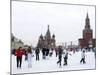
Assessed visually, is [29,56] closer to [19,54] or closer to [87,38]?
[19,54]

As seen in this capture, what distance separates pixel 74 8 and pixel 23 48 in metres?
0.77

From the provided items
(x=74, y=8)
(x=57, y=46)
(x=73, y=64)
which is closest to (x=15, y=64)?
(x=57, y=46)

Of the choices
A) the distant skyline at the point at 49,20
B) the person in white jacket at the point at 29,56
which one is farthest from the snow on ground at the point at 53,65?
the distant skyline at the point at 49,20

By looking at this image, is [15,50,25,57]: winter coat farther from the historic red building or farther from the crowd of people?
the historic red building

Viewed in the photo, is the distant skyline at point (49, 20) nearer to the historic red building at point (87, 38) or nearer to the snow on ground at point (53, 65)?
the historic red building at point (87, 38)

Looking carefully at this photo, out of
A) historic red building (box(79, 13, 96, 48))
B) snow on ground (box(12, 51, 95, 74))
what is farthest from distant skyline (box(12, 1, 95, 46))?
snow on ground (box(12, 51, 95, 74))

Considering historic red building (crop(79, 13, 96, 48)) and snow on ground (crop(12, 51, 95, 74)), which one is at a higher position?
historic red building (crop(79, 13, 96, 48))

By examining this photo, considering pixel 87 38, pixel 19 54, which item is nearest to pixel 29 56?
pixel 19 54

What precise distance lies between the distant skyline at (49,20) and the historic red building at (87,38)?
4cm

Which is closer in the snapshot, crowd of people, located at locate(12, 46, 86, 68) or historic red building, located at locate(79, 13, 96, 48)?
crowd of people, located at locate(12, 46, 86, 68)

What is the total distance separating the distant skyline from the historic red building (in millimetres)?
42

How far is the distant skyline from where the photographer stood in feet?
7.98

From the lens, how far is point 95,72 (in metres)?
2.76

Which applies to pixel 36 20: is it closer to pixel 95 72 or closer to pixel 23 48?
pixel 23 48
